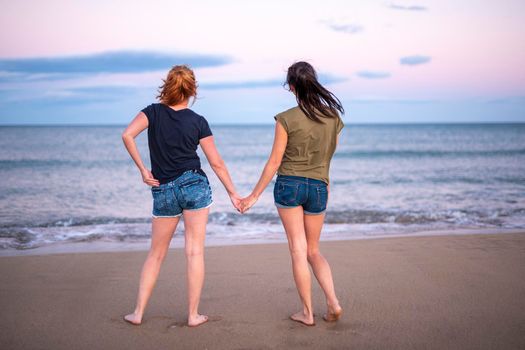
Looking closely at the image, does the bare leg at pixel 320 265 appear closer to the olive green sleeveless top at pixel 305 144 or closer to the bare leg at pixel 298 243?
the bare leg at pixel 298 243

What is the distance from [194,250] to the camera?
3.65m

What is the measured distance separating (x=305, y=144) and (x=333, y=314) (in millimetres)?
1367

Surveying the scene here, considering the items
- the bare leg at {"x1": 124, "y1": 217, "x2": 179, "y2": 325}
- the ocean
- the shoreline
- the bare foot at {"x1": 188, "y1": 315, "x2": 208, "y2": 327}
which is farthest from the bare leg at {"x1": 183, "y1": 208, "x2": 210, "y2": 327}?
the ocean

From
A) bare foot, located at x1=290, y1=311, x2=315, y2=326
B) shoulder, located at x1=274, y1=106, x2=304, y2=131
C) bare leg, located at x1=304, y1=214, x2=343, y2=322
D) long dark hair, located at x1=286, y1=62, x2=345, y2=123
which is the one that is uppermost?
long dark hair, located at x1=286, y1=62, x2=345, y2=123

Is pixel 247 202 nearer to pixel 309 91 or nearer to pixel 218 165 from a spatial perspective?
pixel 218 165

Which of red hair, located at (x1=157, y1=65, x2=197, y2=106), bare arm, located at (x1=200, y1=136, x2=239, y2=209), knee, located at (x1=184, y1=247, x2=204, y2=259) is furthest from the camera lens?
knee, located at (x1=184, y1=247, x2=204, y2=259)

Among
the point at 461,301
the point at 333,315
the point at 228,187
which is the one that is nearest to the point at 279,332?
the point at 333,315

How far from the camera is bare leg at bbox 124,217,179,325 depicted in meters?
3.63

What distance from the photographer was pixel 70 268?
5.43 meters

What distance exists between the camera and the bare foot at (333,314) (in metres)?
3.72

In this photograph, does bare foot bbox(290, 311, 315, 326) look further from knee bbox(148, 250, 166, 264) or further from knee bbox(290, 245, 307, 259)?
knee bbox(148, 250, 166, 264)

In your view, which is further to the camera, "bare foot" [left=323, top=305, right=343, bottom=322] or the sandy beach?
"bare foot" [left=323, top=305, right=343, bottom=322]

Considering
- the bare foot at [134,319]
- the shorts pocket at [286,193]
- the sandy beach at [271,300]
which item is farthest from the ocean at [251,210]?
the shorts pocket at [286,193]

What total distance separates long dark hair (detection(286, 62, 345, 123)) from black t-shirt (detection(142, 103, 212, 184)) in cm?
76
